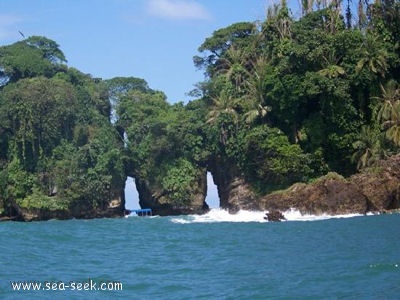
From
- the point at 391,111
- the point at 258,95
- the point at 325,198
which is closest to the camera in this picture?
the point at 325,198

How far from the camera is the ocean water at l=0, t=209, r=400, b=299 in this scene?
13.1 meters

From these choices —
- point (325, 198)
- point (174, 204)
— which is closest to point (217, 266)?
point (325, 198)

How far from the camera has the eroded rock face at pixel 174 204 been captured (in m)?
56.4

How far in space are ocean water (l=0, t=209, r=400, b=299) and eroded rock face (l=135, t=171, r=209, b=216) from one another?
99.4ft

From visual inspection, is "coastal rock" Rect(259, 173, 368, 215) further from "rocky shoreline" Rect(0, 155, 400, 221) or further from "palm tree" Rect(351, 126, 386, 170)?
"palm tree" Rect(351, 126, 386, 170)

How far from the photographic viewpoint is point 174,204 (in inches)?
2233

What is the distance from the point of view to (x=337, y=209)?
38.3m

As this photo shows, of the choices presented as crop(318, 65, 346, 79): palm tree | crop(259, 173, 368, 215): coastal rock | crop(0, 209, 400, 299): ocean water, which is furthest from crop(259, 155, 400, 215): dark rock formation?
crop(0, 209, 400, 299): ocean water

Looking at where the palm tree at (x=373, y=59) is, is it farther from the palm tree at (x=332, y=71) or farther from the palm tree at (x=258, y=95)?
the palm tree at (x=258, y=95)

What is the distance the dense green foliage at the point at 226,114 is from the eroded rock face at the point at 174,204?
2.00ft

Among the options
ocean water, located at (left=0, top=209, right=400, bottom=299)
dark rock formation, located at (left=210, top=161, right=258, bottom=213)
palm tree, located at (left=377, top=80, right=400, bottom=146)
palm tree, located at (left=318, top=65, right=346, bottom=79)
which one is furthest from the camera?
dark rock formation, located at (left=210, top=161, right=258, bottom=213)

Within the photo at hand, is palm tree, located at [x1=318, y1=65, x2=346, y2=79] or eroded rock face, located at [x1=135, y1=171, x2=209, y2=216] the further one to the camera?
eroded rock face, located at [x1=135, y1=171, x2=209, y2=216]

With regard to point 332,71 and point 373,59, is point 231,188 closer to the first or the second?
point 332,71

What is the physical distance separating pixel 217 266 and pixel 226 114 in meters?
35.2
